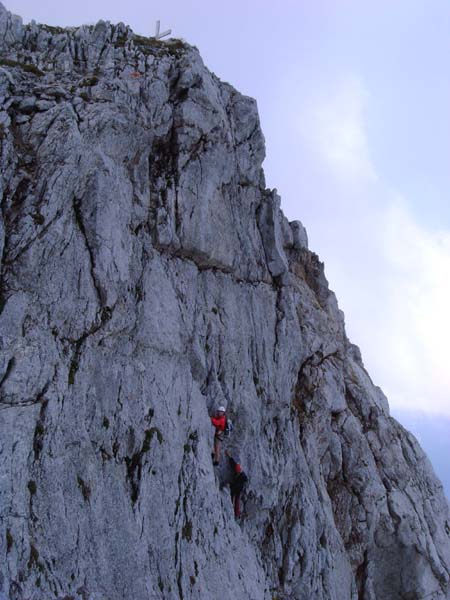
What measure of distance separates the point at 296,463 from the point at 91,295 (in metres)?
16.7

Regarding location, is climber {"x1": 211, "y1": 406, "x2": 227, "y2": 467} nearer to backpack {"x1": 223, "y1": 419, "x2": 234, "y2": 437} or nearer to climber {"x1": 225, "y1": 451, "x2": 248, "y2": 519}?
backpack {"x1": 223, "y1": 419, "x2": 234, "y2": 437}

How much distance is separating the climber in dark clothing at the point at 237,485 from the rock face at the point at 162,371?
1.92ft

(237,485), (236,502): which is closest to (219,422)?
(237,485)

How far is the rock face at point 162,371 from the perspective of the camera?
19375 millimetres

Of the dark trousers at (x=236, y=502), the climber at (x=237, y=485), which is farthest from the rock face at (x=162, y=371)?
the dark trousers at (x=236, y=502)

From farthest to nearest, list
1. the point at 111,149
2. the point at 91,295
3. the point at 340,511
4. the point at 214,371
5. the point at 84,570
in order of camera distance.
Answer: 1. the point at 340,511
2. the point at 214,371
3. the point at 111,149
4. the point at 91,295
5. the point at 84,570

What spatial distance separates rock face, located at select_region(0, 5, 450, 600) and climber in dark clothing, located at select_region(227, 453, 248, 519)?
1.92 feet

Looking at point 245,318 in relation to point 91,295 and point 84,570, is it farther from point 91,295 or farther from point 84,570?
point 84,570

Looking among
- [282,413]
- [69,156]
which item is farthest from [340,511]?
[69,156]

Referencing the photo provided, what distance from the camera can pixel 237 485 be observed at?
26.2 meters

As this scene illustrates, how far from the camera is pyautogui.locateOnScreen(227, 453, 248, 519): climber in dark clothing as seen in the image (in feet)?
85.8

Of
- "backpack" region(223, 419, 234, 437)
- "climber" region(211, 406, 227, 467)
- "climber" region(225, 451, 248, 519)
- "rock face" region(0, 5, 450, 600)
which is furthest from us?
"backpack" region(223, 419, 234, 437)

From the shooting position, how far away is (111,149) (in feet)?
83.6

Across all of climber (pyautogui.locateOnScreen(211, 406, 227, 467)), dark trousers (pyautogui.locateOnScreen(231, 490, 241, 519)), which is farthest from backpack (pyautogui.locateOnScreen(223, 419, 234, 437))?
dark trousers (pyautogui.locateOnScreen(231, 490, 241, 519))
